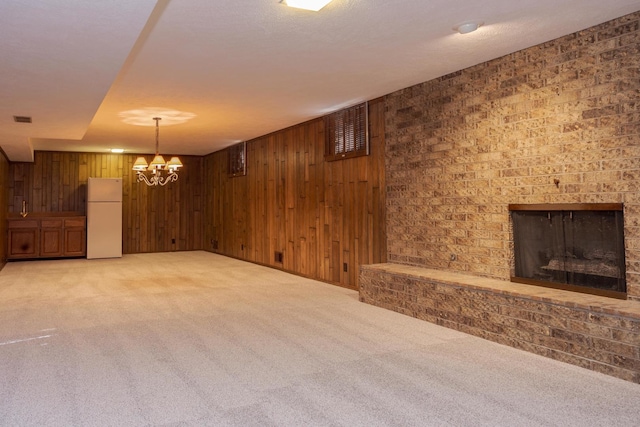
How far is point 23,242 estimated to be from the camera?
9734mm

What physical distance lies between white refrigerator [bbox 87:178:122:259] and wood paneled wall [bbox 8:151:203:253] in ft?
2.72

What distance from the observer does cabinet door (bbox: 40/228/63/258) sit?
9.93 m

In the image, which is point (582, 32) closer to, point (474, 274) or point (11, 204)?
point (474, 274)

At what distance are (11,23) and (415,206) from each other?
3.96 meters

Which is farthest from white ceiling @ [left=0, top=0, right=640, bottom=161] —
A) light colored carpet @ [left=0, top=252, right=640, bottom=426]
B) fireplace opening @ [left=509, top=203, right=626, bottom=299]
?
light colored carpet @ [left=0, top=252, right=640, bottom=426]

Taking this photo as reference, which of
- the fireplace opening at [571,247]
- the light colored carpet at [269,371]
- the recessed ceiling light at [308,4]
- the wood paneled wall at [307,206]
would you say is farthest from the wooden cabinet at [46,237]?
the fireplace opening at [571,247]

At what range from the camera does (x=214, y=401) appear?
2639mm

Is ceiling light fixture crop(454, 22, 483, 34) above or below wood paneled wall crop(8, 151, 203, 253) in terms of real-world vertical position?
above

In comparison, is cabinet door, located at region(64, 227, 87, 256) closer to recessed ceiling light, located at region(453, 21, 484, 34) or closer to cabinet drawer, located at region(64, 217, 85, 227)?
Answer: cabinet drawer, located at region(64, 217, 85, 227)

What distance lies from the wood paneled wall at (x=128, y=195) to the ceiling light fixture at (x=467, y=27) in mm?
9439

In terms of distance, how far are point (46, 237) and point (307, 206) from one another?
6.28 m

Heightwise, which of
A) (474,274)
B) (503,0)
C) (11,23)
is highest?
(503,0)

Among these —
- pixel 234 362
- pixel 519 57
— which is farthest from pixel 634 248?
pixel 234 362

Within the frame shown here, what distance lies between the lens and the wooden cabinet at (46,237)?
9664 millimetres
